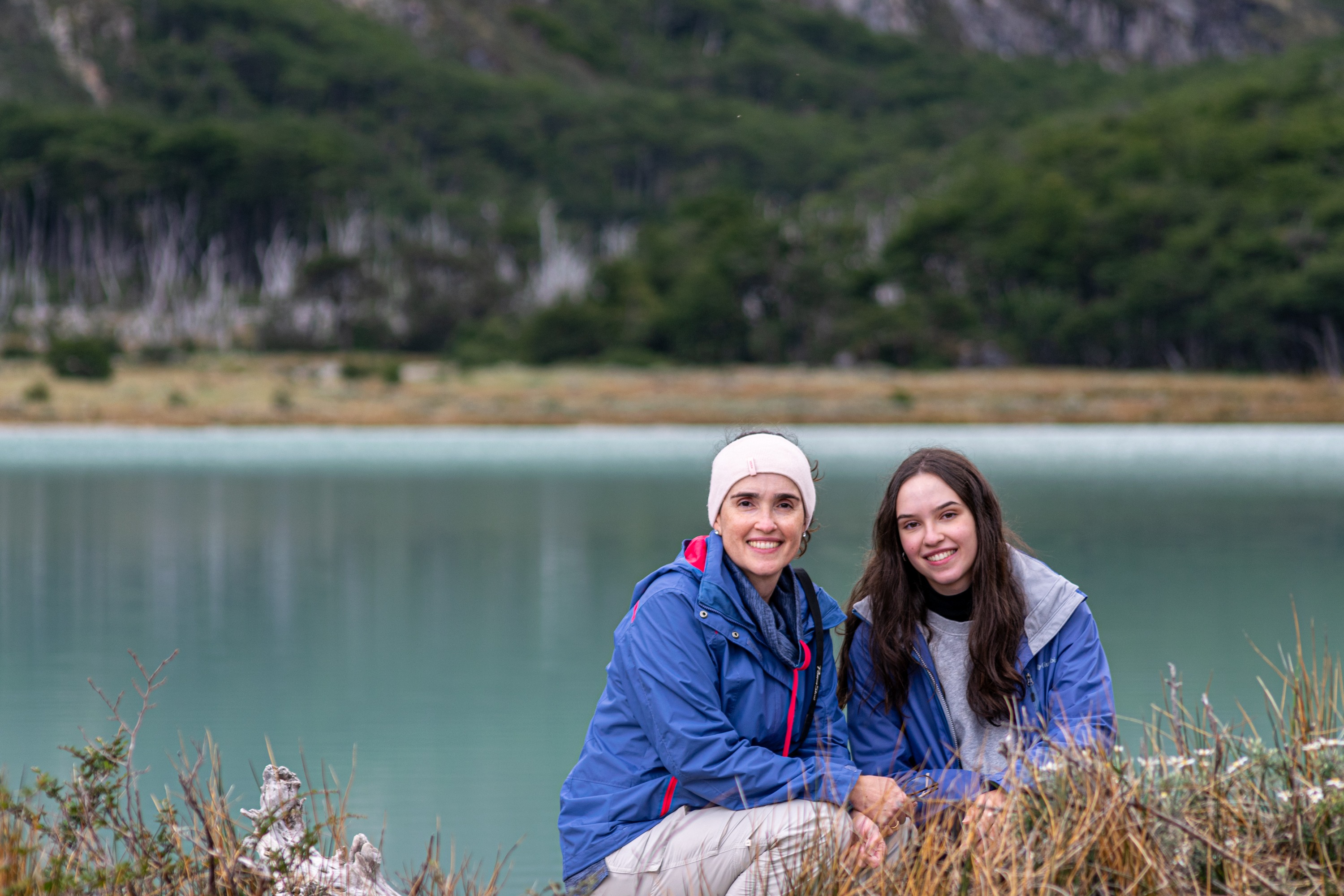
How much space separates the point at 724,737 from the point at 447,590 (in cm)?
769

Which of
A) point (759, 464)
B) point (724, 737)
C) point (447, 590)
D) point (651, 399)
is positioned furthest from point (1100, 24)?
point (724, 737)

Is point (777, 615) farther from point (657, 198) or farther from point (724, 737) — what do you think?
point (657, 198)

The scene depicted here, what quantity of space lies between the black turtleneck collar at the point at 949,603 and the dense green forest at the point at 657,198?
142 feet

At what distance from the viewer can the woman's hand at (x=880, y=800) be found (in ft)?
9.67

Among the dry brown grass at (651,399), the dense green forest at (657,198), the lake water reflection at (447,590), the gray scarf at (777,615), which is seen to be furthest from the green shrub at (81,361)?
the gray scarf at (777,615)

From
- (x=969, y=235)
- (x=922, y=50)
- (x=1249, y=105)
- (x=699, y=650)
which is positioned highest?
(x=922, y=50)

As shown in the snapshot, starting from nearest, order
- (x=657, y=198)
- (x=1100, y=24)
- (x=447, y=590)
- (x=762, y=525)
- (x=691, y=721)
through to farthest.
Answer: (x=691, y=721), (x=762, y=525), (x=447, y=590), (x=657, y=198), (x=1100, y=24)

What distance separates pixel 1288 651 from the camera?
773cm

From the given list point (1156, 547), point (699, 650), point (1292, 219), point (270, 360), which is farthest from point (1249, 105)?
point (699, 650)

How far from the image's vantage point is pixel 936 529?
10.3 ft

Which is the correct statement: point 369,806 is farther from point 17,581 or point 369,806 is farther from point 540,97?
point 540,97

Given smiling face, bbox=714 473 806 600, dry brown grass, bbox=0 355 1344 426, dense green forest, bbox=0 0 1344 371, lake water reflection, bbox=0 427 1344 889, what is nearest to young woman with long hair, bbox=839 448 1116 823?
smiling face, bbox=714 473 806 600

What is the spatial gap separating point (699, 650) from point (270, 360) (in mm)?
45797

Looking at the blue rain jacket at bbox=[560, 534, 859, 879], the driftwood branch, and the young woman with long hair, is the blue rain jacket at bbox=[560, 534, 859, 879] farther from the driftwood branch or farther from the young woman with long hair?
the driftwood branch
